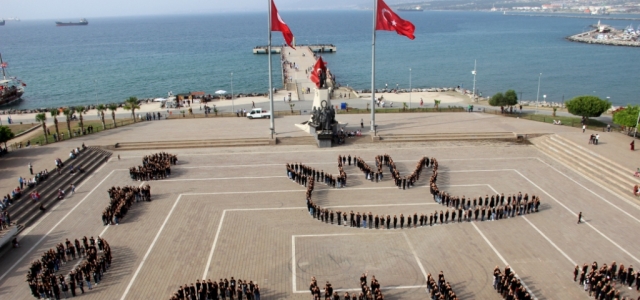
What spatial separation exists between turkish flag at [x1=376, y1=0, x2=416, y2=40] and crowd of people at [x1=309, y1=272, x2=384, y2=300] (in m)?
22.1

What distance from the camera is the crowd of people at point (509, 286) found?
60.6ft

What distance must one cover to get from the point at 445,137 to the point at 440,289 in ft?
75.7

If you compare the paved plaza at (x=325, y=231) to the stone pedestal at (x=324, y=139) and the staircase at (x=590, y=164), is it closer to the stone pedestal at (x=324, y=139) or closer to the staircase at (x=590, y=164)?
the staircase at (x=590, y=164)

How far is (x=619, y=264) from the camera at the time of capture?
71.1 ft

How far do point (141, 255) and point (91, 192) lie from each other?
34.1ft

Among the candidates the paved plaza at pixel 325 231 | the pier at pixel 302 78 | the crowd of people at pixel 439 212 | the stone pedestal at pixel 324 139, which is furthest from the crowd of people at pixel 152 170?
the pier at pixel 302 78

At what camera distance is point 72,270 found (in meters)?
21.8

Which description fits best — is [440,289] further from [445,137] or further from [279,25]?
[279,25]

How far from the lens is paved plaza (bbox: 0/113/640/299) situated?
822 inches

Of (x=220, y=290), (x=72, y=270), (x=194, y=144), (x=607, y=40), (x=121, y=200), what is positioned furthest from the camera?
(x=607, y=40)

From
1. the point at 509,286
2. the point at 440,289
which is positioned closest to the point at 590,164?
the point at 509,286

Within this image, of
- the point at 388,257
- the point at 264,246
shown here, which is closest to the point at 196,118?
the point at 264,246

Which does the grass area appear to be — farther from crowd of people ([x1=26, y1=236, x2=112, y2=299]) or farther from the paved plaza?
crowd of people ([x1=26, y1=236, x2=112, y2=299])

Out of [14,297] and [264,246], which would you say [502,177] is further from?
[14,297]
